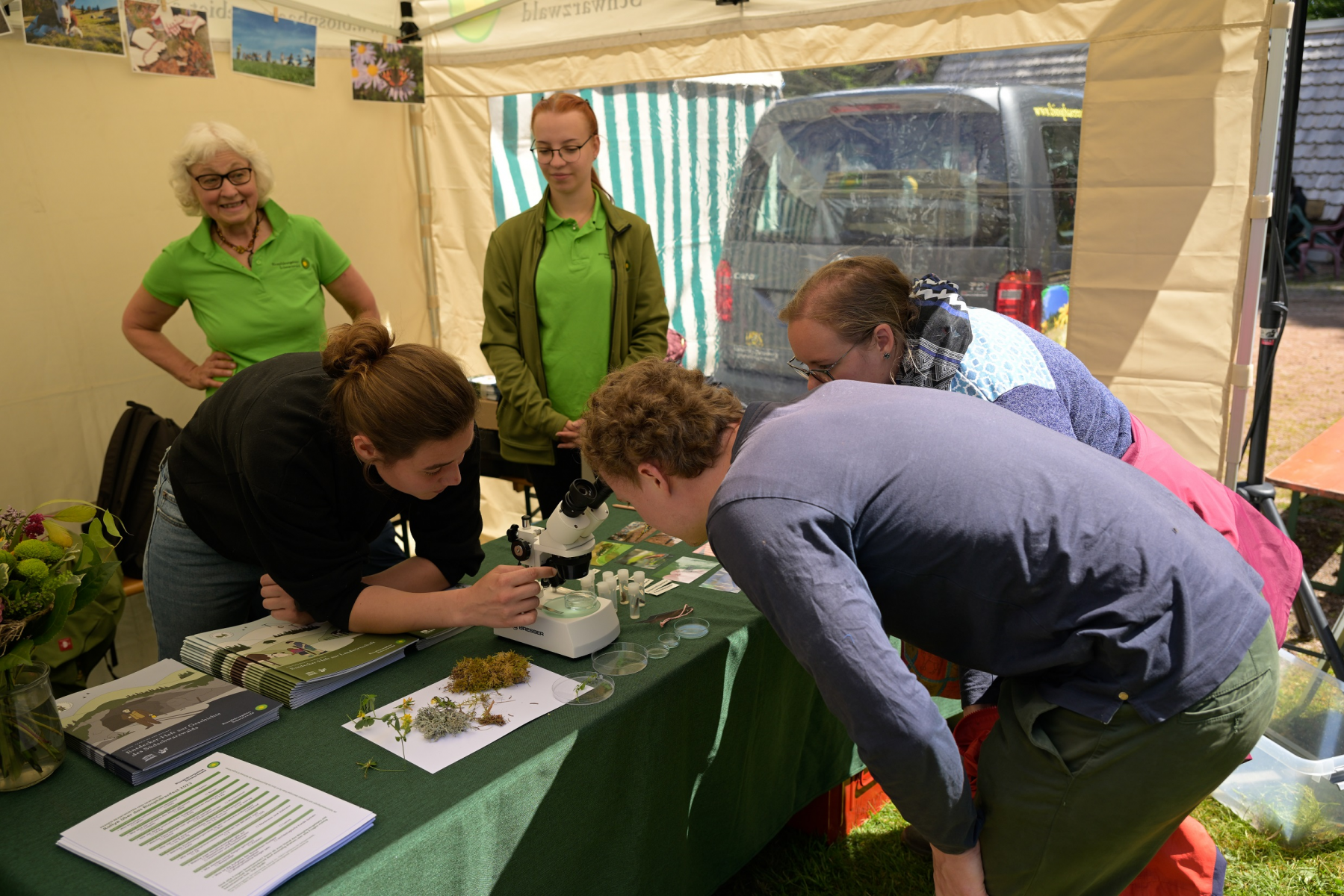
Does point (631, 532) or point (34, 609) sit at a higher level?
point (34, 609)

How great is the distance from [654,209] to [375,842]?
2862mm

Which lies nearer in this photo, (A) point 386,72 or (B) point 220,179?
(B) point 220,179

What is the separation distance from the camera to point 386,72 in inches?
147

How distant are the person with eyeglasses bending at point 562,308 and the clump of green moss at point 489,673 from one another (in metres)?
1.15

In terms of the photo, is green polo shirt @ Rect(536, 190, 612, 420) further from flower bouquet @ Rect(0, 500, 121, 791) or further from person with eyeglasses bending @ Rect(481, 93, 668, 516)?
flower bouquet @ Rect(0, 500, 121, 791)

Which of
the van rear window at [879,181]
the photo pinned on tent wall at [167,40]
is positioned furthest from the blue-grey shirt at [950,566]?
the photo pinned on tent wall at [167,40]

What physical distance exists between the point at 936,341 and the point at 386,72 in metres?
2.96

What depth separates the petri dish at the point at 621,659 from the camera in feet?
5.10

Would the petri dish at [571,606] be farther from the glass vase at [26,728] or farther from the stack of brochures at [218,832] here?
the glass vase at [26,728]

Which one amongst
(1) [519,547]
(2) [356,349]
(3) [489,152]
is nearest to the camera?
(2) [356,349]

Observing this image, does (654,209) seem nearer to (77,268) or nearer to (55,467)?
(77,268)

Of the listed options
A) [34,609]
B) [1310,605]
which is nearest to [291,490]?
[34,609]

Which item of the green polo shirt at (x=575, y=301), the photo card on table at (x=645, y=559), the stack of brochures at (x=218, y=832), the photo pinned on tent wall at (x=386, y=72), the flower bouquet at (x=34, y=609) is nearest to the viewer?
the stack of brochures at (x=218, y=832)

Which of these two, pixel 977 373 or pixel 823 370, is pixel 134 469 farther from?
pixel 977 373
